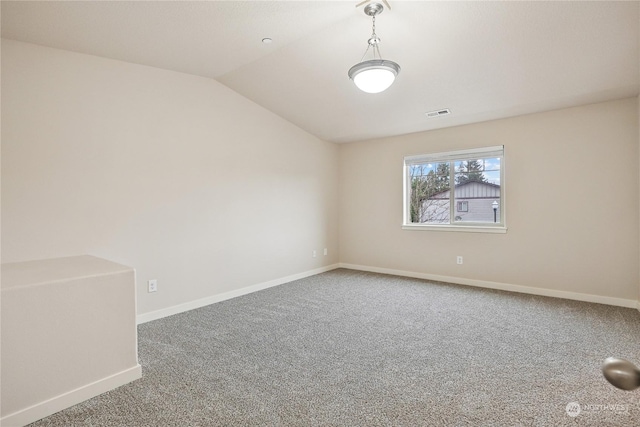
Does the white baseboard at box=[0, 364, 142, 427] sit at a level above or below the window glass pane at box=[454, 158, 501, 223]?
below

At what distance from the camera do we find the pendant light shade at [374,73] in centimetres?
242

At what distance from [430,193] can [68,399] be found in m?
4.67

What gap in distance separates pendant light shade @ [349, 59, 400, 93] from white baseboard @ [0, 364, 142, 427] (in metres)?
2.60

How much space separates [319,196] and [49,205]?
3.54 meters

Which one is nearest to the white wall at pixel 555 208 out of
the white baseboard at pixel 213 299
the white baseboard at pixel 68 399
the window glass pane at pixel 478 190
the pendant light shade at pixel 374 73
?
the window glass pane at pixel 478 190

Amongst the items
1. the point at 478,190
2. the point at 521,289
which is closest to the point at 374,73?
the point at 478,190

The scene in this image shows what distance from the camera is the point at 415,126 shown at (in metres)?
4.68

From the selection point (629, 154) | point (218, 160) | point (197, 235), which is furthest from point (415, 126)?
point (197, 235)

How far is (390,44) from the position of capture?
2953 mm

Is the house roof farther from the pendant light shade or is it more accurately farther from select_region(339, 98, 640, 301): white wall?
the pendant light shade

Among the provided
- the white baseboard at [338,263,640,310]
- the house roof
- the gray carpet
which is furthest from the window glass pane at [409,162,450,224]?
the gray carpet

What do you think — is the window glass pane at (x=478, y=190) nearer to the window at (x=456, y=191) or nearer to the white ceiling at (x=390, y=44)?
the window at (x=456, y=191)

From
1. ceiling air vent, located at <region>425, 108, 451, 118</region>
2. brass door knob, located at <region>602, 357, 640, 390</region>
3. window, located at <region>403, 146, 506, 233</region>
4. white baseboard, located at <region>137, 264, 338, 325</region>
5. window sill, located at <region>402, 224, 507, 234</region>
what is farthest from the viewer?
window, located at <region>403, 146, 506, 233</region>

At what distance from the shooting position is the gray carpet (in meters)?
1.73
